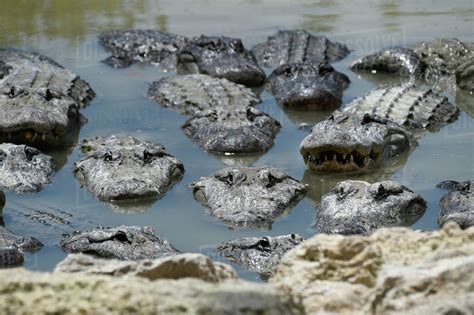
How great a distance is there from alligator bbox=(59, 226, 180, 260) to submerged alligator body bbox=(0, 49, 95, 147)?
376 cm

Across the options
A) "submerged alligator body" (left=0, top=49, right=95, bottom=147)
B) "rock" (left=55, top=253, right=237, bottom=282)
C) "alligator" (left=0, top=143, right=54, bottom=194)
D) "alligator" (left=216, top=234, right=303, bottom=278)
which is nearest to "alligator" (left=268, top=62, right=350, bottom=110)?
"submerged alligator body" (left=0, top=49, right=95, bottom=147)

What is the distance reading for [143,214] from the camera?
10.6 m

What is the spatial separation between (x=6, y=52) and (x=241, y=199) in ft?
25.4

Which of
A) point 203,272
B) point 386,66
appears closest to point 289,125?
point 386,66

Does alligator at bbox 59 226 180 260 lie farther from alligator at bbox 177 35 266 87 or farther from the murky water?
alligator at bbox 177 35 266 87

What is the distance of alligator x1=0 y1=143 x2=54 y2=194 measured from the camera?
11.2 meters

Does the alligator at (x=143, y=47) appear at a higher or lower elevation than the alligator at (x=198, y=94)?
Result: higher

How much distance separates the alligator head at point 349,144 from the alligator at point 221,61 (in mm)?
3730

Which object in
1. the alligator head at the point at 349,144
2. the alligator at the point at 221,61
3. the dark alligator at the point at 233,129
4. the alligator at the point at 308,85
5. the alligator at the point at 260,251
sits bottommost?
the alligator at the point at 260,251

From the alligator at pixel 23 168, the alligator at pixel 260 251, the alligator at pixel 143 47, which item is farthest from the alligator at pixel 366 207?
the alligator at pixel 143 47

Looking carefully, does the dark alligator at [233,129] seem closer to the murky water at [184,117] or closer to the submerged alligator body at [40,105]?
the murky water at [184,117]

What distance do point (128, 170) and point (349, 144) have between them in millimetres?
2295

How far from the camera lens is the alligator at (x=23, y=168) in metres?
11.2

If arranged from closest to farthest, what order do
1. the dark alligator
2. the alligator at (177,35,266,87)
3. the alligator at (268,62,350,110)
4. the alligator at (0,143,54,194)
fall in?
the alligator at (0,143,54,194)
the dark alligator
the alligator at (268,62,350,110)
the alligator at (177,35,266,87)
